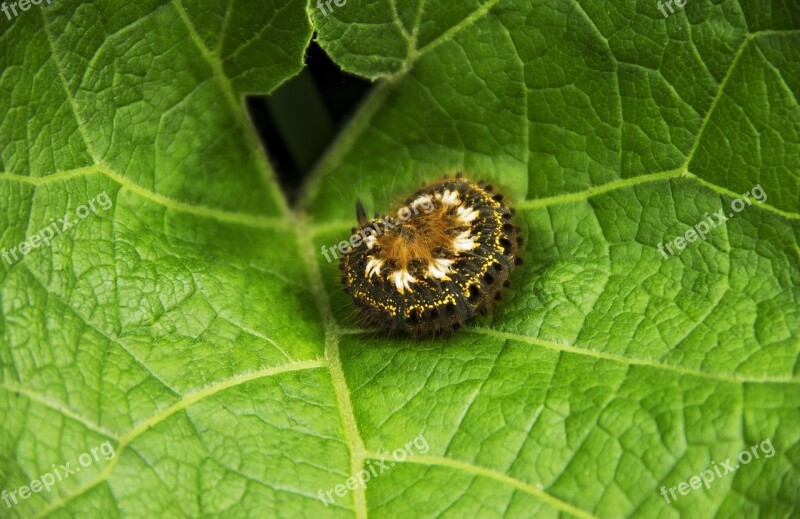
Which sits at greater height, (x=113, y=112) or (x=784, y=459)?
(x=113, y=112)

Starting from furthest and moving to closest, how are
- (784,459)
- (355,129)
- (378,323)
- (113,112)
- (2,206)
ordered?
1. (355,129)
2. (378,323)
3. (113,112)
4. (2,206)
5. (784,459)

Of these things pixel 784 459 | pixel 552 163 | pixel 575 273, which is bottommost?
pixel 784 459

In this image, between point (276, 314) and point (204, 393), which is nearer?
point (204, 393)

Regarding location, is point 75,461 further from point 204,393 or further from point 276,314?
point 276,314

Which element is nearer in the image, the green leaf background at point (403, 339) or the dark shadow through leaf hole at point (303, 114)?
the green leaf background at point (403, 339)

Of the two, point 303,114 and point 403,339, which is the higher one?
point 303,114

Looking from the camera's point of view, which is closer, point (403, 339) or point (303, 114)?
point (403, 339)

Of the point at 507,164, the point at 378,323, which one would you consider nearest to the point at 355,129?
the point at 507,164

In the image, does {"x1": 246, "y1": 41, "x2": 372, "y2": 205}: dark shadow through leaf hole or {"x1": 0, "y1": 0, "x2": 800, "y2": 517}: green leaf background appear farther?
{"x1": 246, "y1": 41, "x2": 372, "y2": 205}: dark shadow through leaf hole
